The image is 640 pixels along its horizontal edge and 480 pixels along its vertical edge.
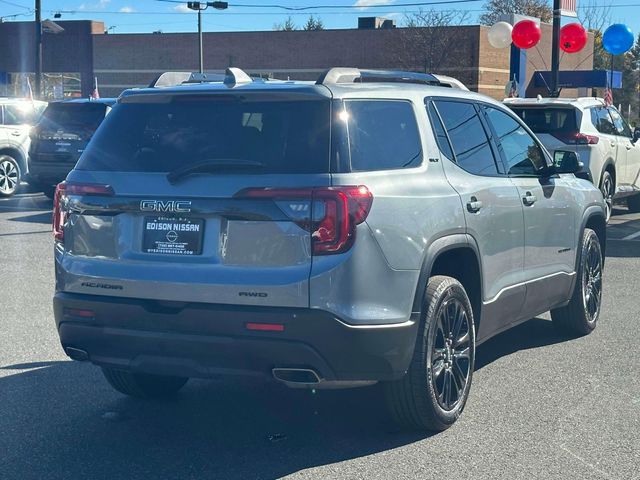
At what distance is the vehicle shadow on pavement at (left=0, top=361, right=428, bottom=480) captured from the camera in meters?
4.90

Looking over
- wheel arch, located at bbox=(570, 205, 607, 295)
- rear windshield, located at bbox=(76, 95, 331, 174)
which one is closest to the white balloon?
wheel arch, located at bbox=(570, 205, 607, 295)

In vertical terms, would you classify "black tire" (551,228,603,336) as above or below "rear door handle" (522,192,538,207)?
below

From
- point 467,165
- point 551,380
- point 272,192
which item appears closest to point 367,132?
point 272,192

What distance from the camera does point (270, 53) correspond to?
57.1m

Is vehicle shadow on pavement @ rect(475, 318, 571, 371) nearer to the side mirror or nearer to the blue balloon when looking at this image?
the side mirror

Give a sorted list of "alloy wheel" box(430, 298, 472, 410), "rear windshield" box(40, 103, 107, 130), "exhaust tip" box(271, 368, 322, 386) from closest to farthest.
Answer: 1. "exhaust tip" box(271, 368, 322, 386)
2. "alloy wheel" box(430, 298, 472, 410)
3. "rear windshield" box(40, 103, 107, 130)

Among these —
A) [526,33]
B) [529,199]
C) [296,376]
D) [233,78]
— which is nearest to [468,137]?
[529,199]

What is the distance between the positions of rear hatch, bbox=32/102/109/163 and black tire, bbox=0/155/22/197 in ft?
6.17

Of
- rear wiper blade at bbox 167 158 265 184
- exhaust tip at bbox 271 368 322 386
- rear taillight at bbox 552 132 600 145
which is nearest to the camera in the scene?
exhaust tip at bbox 271 368 322 386

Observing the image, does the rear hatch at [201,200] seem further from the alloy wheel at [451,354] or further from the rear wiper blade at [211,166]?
the alloy wheel at [451,354]

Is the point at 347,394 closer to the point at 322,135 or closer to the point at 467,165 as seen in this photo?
the point at 467,165

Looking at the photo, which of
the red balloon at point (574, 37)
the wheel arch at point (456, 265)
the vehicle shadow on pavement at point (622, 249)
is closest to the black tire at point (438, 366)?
the wheel arch at point (456, 265)

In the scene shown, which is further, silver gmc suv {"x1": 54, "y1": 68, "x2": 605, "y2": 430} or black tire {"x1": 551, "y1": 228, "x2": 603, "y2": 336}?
black tire {"x1": 551, "y1": 228, "x2": 603, "y2": 336}

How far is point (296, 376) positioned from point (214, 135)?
4.15 ft
